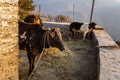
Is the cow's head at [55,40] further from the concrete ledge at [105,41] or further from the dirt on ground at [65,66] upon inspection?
the concrete ledge at [105,41]

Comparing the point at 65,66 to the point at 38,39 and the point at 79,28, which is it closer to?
the point at 38,39

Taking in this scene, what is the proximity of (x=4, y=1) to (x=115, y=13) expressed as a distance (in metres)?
118

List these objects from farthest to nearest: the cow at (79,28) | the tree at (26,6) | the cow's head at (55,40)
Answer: the tree at (26,6)
the cow at (79,28)
the cow's head at (55,40)

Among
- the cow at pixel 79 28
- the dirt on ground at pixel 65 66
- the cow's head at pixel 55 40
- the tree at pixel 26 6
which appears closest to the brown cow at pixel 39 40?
the cow's head at pixel 55 40

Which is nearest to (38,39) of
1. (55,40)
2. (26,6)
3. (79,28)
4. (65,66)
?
(55,40)

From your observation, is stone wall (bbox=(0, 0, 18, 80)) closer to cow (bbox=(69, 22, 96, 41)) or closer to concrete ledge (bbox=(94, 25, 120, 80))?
concrete ledge (bbox=(94, 25, 120, 80))

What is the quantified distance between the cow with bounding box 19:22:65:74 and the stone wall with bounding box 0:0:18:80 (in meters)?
2.87

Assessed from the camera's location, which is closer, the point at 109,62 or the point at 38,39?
the point at 109,62

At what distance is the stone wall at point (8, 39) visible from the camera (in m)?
4.94

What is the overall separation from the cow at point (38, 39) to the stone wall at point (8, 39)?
2.87 m

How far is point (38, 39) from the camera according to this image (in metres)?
8.43

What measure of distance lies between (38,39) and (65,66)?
57.3 inches

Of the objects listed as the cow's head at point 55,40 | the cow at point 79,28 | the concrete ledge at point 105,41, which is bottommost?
the cow at point 79,28

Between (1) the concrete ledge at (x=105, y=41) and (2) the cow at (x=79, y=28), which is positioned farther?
(2) the cow at (x=79, y=28)
